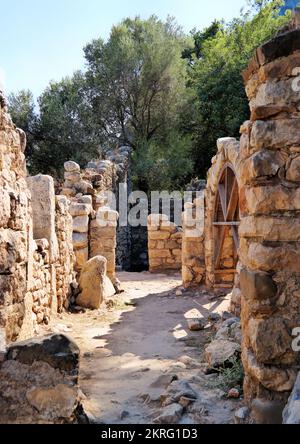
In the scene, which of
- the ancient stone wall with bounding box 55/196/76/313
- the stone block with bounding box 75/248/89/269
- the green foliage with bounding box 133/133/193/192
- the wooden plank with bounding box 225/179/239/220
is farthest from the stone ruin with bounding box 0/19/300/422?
the green foliage with bounding box 133/133/193/192

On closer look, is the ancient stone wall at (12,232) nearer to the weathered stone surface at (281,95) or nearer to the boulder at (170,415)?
the boulder at (170,415)

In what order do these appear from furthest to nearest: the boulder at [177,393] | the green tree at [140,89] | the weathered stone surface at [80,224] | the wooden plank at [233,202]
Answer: the green tree at [140,89] < the weathered stone surface at [80,224] < the wooden plank at [233,202] < the boulder at [177,393]

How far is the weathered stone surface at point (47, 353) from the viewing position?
2.40 m

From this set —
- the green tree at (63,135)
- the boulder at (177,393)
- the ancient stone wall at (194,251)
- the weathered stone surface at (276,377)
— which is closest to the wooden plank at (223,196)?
the ancient stone wall at (194,251)

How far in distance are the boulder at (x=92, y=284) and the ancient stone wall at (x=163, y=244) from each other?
4612mm

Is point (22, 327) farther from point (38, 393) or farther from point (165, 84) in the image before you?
point (165, 84)

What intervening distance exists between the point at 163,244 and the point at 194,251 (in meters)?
3.15

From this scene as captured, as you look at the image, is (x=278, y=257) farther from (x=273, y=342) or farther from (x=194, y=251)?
(x=194, y=251)

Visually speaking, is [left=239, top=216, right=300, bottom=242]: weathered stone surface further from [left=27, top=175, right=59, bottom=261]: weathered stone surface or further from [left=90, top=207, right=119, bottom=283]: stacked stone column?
[left=90, top=207, right=119, bottom=283]: stacked stone column

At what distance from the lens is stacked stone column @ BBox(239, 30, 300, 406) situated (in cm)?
253

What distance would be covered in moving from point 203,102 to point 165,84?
217 centimetres

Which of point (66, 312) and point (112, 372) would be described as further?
point (66, 312)

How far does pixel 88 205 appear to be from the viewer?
8.67 metres

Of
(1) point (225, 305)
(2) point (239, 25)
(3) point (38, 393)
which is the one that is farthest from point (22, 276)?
(2) point (239, 25)
